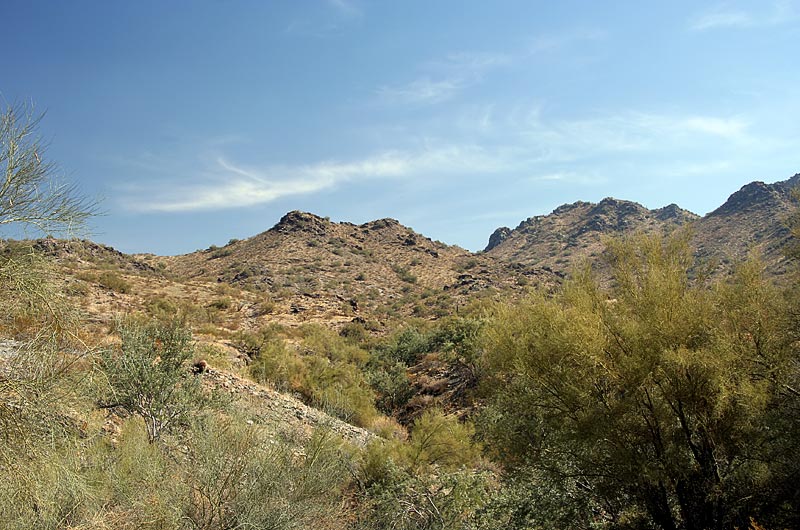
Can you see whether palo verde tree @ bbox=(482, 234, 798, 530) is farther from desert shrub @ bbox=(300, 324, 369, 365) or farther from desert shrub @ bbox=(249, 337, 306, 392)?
desert shrub @ bbox=(300, 324, 369, 365)

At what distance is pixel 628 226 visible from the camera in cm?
7338

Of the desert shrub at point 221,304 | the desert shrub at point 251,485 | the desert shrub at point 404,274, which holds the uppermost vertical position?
the desert shrub at point 404,274

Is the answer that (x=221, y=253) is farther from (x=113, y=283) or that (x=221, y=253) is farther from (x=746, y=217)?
(x=746, y=217)

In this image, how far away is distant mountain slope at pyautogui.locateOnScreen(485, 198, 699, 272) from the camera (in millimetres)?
72438

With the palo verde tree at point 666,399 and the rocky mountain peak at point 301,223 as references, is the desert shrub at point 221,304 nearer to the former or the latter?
the palo verde tree at point 666,399

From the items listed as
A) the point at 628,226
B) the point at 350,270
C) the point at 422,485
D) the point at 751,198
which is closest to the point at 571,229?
the point at 628,226

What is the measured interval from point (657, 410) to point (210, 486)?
5.80 metres

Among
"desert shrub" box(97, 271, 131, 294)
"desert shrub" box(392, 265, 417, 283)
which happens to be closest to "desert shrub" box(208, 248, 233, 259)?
"desert shrub" box(392, 265, 417, 283)

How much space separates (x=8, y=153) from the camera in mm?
5227

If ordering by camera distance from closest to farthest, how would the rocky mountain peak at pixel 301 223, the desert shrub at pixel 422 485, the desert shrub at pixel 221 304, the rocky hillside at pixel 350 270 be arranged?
the desert shrub at pixel 422 485 → the desert shrub at pixel 221 304 → the rocky hillside at pixel 350 270 → the rocky mountain peak at pixel 301 223

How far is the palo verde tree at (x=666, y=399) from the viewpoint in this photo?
19.3ft

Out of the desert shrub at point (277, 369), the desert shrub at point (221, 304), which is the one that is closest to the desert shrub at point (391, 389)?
the desert shrub at point (277, 369)

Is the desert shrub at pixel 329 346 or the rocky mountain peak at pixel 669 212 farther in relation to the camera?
the rocky mountain peak at pixel 669 212

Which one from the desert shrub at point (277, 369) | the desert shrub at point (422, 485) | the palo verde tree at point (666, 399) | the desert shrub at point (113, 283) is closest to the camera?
the palo verde tree at point (666, 399)
